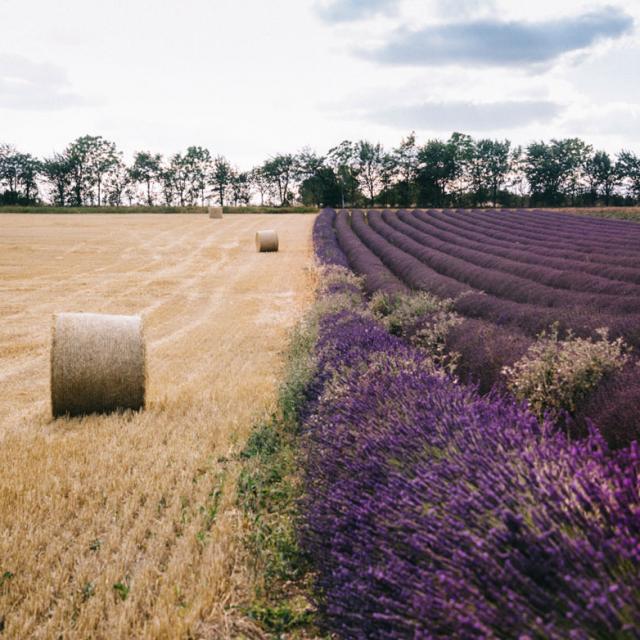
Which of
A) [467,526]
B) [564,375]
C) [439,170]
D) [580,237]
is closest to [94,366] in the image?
[564,375]

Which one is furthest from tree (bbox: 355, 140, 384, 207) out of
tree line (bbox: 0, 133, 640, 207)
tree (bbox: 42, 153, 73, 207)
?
tree (bbox: 42, 153, 73, 207)

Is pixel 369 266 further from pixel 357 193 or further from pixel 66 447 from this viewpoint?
pixel 357 193

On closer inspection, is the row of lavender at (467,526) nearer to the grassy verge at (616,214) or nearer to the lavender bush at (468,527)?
the lavender bush at (468,527)

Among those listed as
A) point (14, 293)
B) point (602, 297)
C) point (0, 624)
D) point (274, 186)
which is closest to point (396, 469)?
point (0, 624)

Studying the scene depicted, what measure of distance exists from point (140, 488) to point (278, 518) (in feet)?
3.73

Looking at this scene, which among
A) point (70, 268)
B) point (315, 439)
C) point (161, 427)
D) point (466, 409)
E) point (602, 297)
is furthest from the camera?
point (70, 268)

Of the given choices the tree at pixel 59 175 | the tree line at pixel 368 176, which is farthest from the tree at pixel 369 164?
the tree at pixel 59 175

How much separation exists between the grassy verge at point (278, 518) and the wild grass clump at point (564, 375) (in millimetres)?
1926

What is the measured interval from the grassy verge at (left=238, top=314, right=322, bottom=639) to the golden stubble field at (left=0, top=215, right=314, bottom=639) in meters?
0.11

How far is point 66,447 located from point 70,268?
51.1 feet

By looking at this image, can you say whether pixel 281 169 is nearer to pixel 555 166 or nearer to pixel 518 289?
pixel 555 166

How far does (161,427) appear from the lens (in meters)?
5.34

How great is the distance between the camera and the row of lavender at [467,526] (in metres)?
1.55

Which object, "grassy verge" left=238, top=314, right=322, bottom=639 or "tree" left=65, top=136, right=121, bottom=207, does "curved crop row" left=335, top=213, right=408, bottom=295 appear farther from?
"tree" left=65, top=136, right=121, bottom=207
